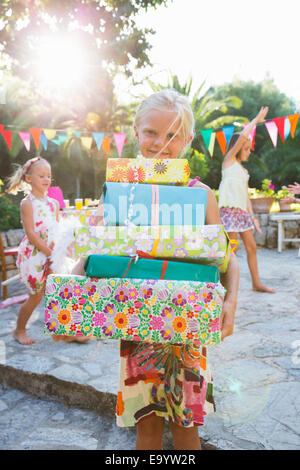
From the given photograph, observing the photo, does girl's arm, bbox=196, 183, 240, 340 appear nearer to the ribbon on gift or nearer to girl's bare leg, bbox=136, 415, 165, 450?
the ribbon on gift

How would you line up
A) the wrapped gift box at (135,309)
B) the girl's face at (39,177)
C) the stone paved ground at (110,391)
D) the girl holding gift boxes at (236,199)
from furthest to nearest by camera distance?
the girl holding gift boxes at (236,199), the girl's face at (39,177), the stone paved ground at (110,391), the wrapped gift box at (135,309)

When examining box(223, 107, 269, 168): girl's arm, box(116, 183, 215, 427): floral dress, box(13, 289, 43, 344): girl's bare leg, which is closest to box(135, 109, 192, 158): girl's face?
box(116, 183, 215, 427): floral dress

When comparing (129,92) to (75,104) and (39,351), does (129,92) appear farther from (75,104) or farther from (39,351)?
(39,351)

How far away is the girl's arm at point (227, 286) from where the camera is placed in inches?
46.4

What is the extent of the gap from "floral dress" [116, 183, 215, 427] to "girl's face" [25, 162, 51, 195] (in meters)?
2.46

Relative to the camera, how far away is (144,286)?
100 centimetres

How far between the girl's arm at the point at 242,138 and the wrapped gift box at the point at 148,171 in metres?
3.27

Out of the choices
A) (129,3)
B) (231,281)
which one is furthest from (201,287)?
(129,3)

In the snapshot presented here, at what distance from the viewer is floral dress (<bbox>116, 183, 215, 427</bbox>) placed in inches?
53.1

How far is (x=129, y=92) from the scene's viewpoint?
16.2 meters

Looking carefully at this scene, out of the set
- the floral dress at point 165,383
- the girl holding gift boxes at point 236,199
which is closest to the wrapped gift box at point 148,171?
the floral dress at point 165,383

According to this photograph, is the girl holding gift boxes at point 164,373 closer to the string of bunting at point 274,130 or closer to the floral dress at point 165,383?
the floral dress at point 165,383

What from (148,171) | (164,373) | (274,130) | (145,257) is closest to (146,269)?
(145,257)
